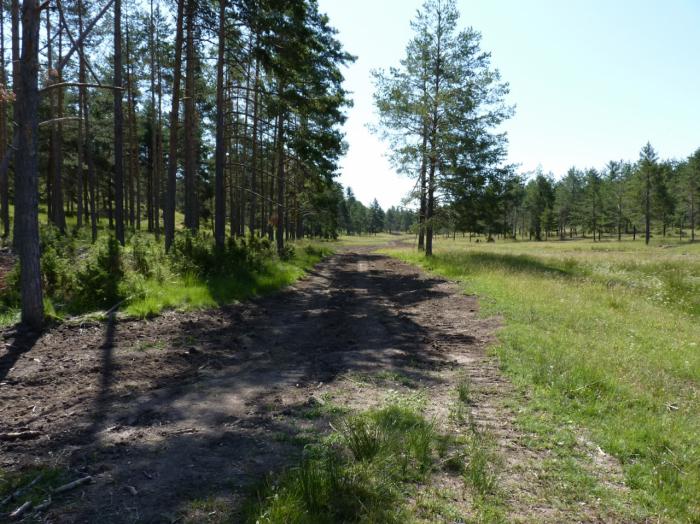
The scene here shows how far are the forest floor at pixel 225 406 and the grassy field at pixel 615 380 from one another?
244 millimetres

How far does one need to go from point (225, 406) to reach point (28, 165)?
5.77 meters

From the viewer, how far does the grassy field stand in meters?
3.69

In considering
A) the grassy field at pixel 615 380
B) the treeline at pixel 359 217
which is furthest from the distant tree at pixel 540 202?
the grassy field at pixel 615 380

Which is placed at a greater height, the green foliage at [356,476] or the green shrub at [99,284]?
the green shrub at [99,284]

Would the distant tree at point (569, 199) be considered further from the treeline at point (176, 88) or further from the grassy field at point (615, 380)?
the grassy field at point (615, 380)

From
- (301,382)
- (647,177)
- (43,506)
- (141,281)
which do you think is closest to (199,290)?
(141,281)

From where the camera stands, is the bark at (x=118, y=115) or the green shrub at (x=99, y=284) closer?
the green shrub at (x=99, y=284)

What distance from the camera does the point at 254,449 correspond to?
387 centimetres

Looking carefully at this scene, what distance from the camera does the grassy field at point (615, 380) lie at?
12.1 feet

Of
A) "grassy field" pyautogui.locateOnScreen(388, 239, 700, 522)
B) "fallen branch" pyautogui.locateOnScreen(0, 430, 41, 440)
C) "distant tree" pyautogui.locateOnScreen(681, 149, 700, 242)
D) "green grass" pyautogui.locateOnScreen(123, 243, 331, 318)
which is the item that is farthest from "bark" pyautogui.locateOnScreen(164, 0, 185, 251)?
"distant tree" pyautogui.locateOnScreen(681, 149, 700, 242)

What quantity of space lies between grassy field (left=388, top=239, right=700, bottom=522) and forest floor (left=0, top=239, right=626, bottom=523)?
0.80ft

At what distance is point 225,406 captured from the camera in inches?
191

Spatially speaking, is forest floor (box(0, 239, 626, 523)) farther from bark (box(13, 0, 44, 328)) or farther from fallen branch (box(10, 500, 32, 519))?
bark (box(13, 0, 44, 328))

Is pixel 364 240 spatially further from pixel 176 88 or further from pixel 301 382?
pixel 301 382
